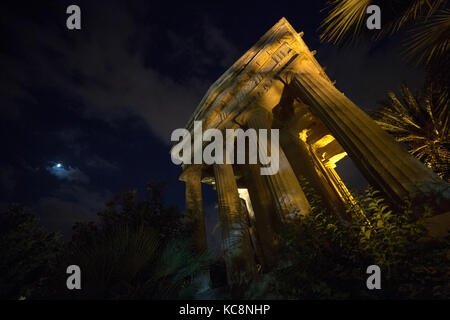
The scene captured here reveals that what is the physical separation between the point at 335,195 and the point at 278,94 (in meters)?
6.29

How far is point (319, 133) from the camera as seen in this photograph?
12938mm

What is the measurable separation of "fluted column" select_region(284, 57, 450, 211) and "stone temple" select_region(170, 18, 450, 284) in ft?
0.06

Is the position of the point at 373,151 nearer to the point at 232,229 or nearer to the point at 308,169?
the point at 308,169

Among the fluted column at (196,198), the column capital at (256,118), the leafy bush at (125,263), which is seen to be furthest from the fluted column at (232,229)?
the leafy bush at (125,263)

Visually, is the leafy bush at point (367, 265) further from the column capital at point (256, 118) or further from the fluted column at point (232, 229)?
the column capital at point (256, 118)

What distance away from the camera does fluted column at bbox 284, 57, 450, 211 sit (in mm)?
4461

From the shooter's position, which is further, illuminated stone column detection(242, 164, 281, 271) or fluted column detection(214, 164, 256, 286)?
illuminated stone column detection(242, 164, 281, 271)

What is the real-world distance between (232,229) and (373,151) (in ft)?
21.8

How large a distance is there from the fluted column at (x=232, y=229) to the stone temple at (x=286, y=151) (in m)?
0.04

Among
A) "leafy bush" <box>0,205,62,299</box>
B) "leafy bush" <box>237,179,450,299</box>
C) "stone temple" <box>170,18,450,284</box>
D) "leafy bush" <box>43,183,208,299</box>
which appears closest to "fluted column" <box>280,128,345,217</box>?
"stone temple" <box>170,18,450,284</box>

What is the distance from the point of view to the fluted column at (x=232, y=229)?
319 inches

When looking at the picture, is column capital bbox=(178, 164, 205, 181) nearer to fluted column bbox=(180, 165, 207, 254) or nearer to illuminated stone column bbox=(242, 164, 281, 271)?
fluted column bbox=(180, 165, 207, 254)
